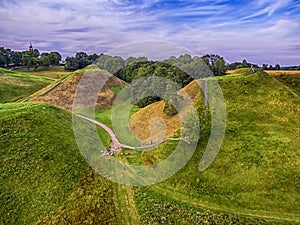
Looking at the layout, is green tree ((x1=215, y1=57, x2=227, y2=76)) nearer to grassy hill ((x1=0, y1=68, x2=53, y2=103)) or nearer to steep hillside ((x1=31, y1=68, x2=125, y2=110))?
steep hillside ((x1=31, y1=68, x2=125, y2=110))

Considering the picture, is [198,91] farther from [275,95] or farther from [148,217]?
[148,217]

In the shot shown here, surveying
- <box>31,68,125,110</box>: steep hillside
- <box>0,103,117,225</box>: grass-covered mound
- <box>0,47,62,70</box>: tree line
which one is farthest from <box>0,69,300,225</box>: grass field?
<box>0,47,62,70</box>: tree line

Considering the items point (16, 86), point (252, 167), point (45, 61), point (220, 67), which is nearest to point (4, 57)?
point (45, 61)

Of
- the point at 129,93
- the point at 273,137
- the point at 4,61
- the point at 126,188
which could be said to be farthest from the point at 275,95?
the point at 4,61

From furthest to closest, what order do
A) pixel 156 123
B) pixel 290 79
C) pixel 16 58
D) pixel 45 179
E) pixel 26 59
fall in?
pixel 16 58 → pixel 26 59 → pixel 290 79 → pixel 156 123 → pixel 45 179

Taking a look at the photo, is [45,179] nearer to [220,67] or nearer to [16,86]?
[220,67]

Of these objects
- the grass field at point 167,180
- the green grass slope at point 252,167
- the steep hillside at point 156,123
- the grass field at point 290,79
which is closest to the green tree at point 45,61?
the steep hillside at point 156,123

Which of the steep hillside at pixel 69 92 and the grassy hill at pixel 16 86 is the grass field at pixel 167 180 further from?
the grassy hill at pixel 16 86
